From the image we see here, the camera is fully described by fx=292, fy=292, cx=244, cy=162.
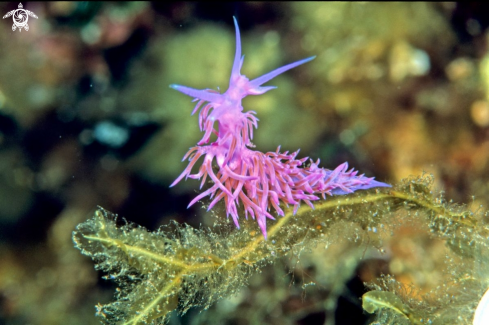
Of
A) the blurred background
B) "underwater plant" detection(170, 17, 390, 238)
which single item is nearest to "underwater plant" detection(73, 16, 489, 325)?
"underwater plant" detection(170, 17, 390, 238)

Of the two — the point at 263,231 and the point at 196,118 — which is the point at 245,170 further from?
the point at 196,118

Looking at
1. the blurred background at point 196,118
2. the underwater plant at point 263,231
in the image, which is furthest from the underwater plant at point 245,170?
the blurred background at point 196,118

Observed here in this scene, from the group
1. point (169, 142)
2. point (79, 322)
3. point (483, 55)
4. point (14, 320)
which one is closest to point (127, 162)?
point (169, 142)

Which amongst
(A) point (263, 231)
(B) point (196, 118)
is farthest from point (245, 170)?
(B) point (196, 118)

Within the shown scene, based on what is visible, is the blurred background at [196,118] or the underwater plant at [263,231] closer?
the underwater plant at [263,231]

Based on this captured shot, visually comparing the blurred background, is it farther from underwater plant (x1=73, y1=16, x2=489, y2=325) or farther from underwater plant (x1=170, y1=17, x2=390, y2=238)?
underwater plant (x1=170, y1=17, x2=390, y2=238)

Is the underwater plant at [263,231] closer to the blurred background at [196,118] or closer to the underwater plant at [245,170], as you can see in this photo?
the underwater plant at [245,170]

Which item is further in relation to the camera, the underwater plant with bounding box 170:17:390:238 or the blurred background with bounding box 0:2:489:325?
the blurred background with bounding box 0:2:489:325

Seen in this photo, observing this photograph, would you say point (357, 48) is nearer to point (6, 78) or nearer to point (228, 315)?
point (228, 315)
